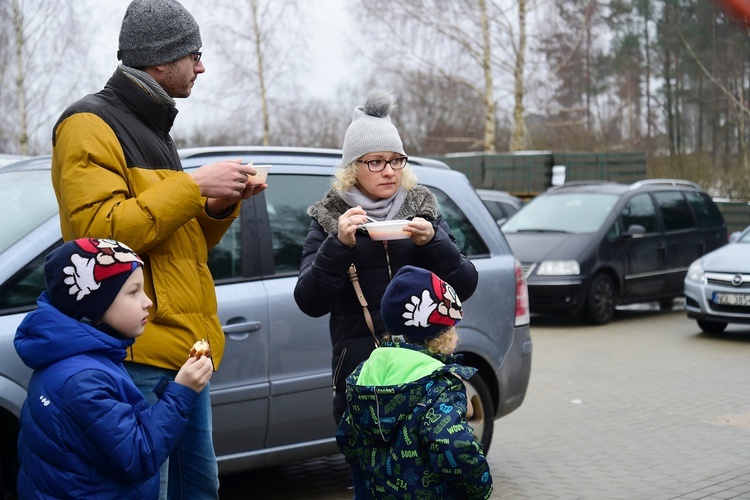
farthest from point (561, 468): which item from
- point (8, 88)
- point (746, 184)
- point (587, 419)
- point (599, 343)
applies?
point (8, 88)

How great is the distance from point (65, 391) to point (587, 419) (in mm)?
5900

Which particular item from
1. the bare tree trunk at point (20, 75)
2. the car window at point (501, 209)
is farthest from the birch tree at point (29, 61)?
the car window at point (501, 209)

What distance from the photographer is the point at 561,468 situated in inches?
255

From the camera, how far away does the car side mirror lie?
1371 cm

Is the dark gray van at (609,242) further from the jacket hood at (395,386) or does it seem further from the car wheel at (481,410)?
the jacket hood at (395,386)

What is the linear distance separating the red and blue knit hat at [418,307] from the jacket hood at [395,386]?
2.1 inches

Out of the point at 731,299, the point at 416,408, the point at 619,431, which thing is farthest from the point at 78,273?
the point at 731,299

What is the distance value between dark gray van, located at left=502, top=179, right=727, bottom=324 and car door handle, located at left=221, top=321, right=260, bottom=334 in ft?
28.2

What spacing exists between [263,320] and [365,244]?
1359 millimetres

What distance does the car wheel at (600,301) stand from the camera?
13.2 meters

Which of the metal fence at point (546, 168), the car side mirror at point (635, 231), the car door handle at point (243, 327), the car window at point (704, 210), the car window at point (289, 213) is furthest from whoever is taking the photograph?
the metal fence at point (546, 168)

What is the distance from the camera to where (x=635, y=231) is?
1376 centimetres

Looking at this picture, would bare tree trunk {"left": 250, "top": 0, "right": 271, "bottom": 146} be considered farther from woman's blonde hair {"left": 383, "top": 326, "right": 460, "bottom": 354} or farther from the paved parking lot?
Result: woman's blonde hair {"left": 383, "top": 326, "right": 460, "bottom": 354}

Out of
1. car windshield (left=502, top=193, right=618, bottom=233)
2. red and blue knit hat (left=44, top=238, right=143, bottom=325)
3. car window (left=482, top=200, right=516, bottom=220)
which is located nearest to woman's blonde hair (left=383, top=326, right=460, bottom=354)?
red and blue knit hat (left=44, top=238, right=143, bottom=325)
